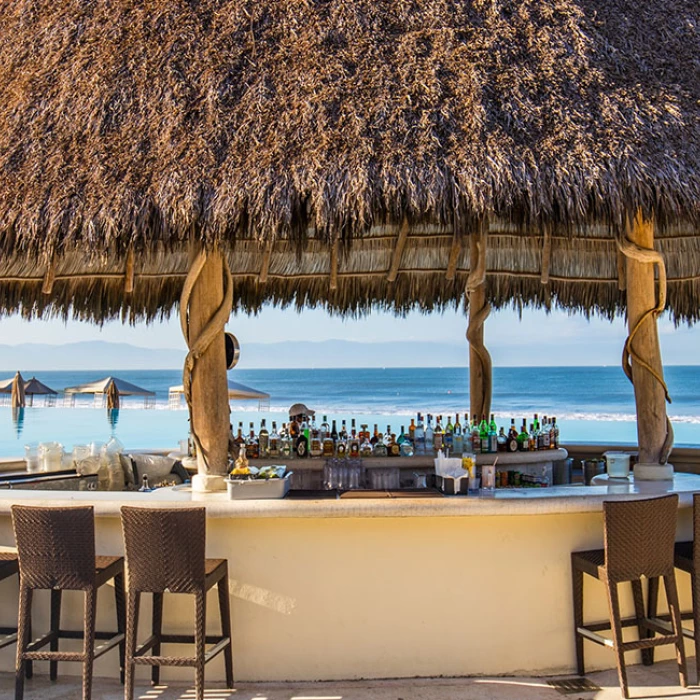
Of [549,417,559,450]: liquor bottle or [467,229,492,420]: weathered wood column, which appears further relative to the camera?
[467,229,492,420]: weathered wood column

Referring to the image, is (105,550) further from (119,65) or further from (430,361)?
(430,361)

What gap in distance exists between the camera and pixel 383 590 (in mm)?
3875

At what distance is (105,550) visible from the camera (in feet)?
13.0

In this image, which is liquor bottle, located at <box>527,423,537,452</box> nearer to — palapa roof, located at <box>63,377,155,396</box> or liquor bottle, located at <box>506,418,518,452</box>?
liquor bottle, located at <box>506,418,518,452</box>

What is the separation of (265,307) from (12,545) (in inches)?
140

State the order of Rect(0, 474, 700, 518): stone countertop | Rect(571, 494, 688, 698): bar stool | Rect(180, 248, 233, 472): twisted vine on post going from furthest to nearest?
Rect(180, 248, 233, 472): twisted vine on post, Rect(0, 474, 700, 518): stone countertop, Rect(571, 494, 688, 698): bar stool

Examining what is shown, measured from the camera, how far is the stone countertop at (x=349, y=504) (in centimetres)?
375

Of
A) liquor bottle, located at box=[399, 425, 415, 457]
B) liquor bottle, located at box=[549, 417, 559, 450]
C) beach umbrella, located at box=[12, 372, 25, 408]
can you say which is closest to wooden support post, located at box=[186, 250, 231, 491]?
liquor bottle, located at box=[399, 425, 415, 457]

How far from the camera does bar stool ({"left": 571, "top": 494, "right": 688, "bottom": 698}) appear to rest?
362 centimetres

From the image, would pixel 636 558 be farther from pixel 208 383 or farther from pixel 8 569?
pixel 8 569

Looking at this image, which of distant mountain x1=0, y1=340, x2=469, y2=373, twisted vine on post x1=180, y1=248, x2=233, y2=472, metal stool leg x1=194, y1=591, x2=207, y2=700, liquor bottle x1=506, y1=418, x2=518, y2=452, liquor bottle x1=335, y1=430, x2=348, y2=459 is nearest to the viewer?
metal stool leg x1=194, y1=591, x2=207, y2=700

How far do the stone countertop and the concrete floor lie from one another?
2.66 feet

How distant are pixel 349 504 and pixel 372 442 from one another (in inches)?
79.3

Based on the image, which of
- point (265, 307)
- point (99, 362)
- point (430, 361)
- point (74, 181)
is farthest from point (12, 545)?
point (99, 362)
